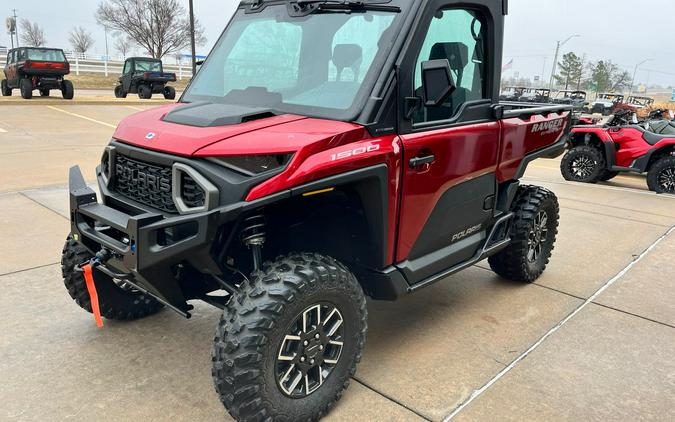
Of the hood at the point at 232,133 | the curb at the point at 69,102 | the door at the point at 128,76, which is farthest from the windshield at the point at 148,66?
the hood at the point at 232,133

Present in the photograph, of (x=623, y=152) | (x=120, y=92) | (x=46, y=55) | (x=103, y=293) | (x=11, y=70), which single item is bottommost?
(x=103, y=293)

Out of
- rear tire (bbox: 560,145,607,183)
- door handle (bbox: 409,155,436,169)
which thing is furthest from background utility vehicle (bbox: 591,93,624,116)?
door handle (bbox: 409,155,436,169)

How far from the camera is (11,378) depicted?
2.99 m

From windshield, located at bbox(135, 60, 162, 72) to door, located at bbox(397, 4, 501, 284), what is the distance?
79.3 ft

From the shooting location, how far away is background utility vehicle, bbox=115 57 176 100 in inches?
958

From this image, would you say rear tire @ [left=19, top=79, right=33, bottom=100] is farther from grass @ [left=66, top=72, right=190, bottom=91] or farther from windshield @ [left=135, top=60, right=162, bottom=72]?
grass @ [left=66, top=72, right=190, bottom=91]

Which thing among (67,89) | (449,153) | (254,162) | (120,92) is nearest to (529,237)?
(449,153)

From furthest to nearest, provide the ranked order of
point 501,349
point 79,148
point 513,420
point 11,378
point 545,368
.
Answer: point 79,148, point 501,349, point 545,368, point 11,378, point 513,420

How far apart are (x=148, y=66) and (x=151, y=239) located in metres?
25.2

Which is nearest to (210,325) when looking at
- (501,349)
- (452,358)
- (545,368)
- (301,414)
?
(301,414)

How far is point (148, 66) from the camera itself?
997 inches

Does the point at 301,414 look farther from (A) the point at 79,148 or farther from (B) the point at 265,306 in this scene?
(A) the point at 79,148

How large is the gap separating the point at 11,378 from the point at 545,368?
3072mm

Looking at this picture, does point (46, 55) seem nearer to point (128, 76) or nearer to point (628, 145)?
point (128, 76)
